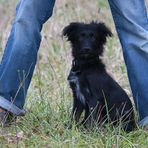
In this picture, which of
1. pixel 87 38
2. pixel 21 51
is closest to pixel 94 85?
pixel 87 38

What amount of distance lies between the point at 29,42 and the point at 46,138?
36.7 inches

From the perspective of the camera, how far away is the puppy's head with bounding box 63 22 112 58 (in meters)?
6.17

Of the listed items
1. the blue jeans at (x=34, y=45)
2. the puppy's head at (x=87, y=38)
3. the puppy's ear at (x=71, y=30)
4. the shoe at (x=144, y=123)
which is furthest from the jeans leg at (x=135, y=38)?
the puppy's ear at (x=71, y=30)

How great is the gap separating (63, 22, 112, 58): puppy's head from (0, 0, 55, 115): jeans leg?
0.48 m

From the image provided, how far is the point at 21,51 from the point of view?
5.83m

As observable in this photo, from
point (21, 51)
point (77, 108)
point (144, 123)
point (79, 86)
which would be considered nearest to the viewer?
point (21, 51)

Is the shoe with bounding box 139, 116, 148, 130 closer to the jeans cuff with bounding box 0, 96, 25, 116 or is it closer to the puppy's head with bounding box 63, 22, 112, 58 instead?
the puppy's head with bounding box 63, 22, 112, 58

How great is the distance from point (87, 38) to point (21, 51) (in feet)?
2.42

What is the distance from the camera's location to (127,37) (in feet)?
19.2

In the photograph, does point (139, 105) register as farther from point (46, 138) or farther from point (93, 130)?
point (46, 138)

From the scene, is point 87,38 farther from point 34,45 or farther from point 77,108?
point 77,108

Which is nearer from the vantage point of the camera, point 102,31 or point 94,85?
point 94,85

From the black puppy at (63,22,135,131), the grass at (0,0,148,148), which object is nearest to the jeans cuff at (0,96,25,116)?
the grass at (0,0,148,148)

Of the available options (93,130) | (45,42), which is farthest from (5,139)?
(45,42)
